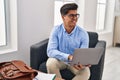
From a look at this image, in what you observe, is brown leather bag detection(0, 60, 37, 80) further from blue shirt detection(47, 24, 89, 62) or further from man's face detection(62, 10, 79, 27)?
man's face detection(62, 10, 79, 27)

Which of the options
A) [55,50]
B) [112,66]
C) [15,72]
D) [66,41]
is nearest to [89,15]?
[112,66]

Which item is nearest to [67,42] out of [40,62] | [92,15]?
[40,62]

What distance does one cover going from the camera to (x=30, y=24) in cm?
261

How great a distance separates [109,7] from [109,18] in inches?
11.6

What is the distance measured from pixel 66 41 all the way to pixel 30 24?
800 millimetres

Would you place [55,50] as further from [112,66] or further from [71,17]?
[112,66]

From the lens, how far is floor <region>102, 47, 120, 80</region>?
2.94 metres

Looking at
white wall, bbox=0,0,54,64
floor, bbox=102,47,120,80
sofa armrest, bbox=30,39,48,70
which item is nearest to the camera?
sofa armrest, bbox=30,39,48,70

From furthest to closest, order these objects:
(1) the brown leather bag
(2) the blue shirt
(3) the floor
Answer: (3) the floor → (2) the blue shirt → (1) the brown leather bag

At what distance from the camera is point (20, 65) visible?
1503 millimetres

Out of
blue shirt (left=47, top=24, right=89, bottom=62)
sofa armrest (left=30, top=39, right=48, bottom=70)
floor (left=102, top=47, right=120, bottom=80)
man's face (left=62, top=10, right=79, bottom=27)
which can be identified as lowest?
floor (left=102, top=47, right=120, bottom=80)

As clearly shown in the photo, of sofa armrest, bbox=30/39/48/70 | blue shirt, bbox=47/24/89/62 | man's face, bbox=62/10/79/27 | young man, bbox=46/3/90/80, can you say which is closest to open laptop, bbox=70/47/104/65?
young man, bbox=46/3/90/80

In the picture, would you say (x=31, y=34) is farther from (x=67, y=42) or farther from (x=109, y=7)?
(x=109, y=7)

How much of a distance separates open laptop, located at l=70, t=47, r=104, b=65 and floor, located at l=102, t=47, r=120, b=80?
118cm
